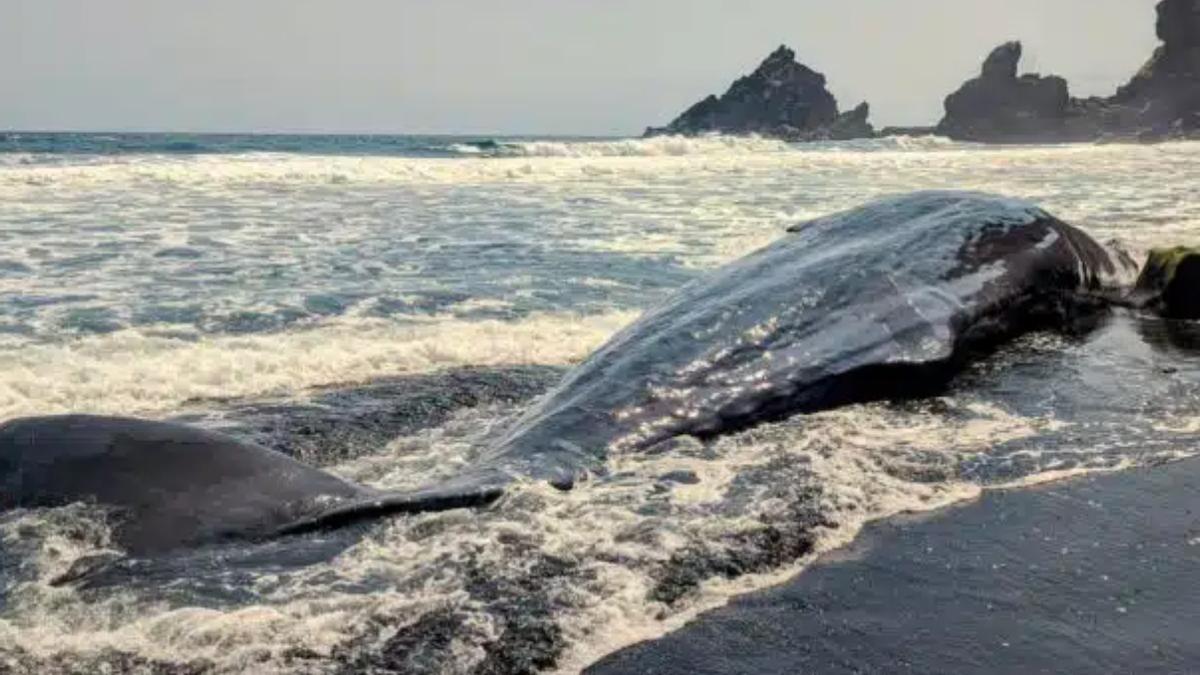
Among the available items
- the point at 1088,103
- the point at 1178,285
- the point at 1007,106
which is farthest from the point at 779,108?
the point at 1178,285

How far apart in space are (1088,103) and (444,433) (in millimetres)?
130749

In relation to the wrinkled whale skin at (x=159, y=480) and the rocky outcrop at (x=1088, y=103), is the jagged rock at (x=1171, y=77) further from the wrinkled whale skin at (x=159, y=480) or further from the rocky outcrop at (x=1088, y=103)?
the wrinkled whale skin at (x=159, y=480)

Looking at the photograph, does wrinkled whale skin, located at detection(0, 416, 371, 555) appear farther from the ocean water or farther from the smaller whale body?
the ocean water

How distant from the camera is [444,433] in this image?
5770 mm

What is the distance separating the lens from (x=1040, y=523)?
13.2 feet

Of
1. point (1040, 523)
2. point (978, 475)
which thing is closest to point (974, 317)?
point (978, 475)

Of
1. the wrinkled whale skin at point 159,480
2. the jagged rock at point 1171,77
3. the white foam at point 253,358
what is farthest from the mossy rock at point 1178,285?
the jagged rock at point 1171,77

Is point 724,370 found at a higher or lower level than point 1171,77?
lower

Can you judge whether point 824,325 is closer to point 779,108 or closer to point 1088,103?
point 1088,103

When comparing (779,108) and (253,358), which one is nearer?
(253,358)

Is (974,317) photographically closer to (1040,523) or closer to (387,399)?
(1040,523)

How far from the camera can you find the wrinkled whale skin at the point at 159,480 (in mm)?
3805

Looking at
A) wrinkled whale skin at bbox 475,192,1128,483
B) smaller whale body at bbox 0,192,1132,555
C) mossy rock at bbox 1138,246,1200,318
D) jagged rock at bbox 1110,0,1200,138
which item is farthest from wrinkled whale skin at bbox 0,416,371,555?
jagged rock at bbox 1110,0,1200,138

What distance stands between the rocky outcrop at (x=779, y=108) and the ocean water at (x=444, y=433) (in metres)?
122
